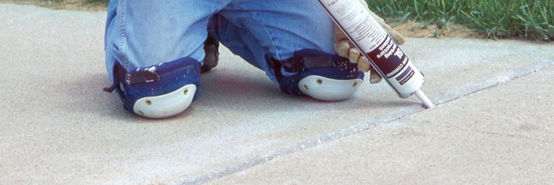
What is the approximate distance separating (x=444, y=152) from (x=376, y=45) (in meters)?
0.44

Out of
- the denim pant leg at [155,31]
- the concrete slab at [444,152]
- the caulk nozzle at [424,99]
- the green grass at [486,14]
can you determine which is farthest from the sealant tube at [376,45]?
the green grass at [486,14]

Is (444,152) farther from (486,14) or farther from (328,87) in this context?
(486,14)

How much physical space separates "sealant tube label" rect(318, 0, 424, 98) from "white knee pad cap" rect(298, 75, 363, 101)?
170mm

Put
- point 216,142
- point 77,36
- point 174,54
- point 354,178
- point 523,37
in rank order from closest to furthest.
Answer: point 354,178
point 216,142
point 174,54
point 523,37
point 77,36

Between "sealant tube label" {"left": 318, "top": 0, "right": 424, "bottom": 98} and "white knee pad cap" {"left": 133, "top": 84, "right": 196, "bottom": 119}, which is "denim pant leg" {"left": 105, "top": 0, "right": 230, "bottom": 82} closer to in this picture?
"white knee pad cap" {"left": 133, "top": 84, "right": 196, "bottom": 119}

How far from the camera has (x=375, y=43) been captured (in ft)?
8.93

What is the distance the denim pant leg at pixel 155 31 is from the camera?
2.76m

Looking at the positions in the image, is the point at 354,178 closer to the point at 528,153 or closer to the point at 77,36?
the point at 528,153

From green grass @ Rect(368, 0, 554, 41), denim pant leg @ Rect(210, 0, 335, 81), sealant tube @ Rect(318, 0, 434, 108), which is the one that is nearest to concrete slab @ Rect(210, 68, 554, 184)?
sealant tube @ Rect(318, 0, 434, 108)

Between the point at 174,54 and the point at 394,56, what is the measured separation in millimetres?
692

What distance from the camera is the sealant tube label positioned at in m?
2.67

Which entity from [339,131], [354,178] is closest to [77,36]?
[339,131]

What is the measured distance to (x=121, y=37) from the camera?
111 inches

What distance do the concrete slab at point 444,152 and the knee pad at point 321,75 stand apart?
0.93 ft
